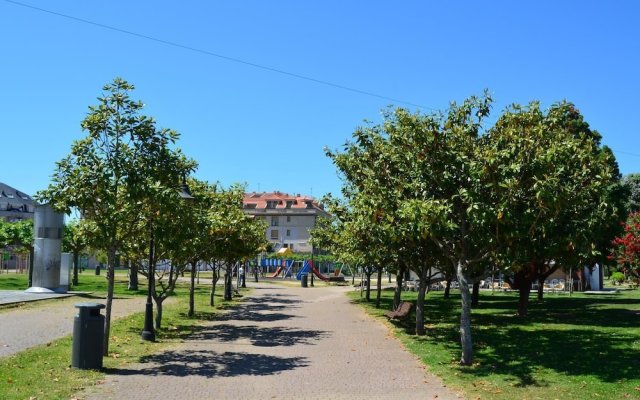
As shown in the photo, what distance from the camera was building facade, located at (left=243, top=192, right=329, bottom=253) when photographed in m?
101

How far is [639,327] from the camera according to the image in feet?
60.9

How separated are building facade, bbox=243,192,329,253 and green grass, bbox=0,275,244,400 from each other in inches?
3218

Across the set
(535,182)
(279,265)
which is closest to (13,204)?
(279,265)

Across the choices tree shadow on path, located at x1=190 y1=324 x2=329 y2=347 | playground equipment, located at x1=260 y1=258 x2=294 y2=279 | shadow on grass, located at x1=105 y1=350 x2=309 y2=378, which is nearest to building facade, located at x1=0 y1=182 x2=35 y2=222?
playground equipment, located at x1=260 y1=258 x2=294 y2=279

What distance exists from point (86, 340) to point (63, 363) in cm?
108

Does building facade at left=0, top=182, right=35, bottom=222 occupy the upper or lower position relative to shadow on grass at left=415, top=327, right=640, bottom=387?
upper

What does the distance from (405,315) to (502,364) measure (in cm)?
822

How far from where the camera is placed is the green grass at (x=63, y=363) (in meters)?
9.12

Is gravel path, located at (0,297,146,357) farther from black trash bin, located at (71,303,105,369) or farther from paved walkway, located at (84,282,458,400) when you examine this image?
paved walkway, located at (84,282,458,400)

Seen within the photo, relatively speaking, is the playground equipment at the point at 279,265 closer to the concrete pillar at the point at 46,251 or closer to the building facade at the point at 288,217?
the building facade at the point at 288,217

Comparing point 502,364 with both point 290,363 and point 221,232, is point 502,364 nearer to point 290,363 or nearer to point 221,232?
point 290,363

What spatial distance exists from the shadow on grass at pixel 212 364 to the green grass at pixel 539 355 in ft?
9.68

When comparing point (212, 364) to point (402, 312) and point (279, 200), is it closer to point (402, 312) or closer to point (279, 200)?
point (402, 312)

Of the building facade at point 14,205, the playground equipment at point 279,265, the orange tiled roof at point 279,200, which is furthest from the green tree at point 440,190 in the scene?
the building facade at point 14,205
